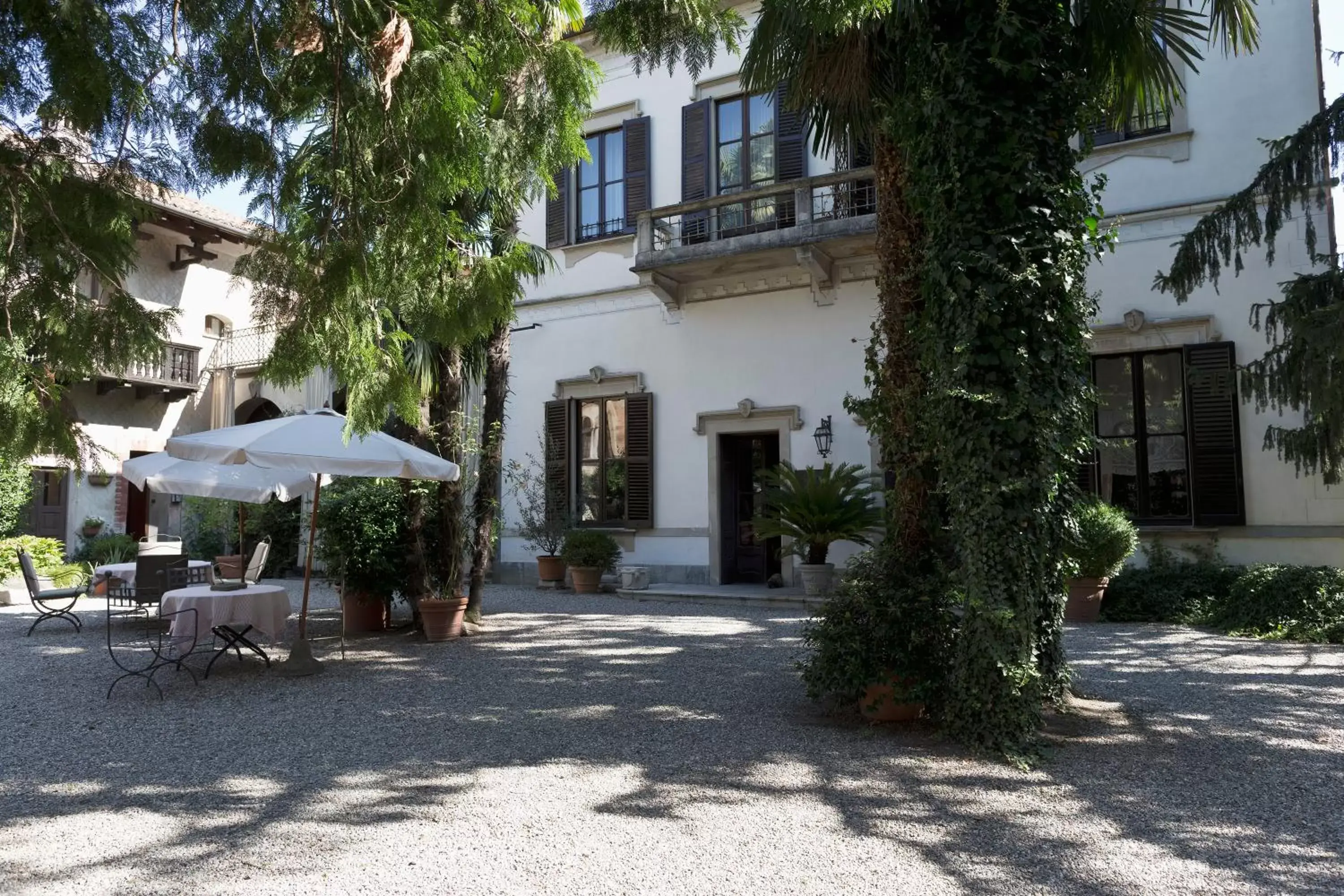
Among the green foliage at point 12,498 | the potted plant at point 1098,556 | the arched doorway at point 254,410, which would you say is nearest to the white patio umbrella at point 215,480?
the green foliage at point 12,498

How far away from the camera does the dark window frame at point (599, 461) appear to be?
14352 mm

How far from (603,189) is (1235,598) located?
10618 mm

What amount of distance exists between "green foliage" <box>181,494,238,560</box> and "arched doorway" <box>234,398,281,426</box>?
3.25 m

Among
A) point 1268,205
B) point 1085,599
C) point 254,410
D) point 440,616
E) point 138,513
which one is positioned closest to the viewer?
point 1268,205

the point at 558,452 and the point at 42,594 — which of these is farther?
the point at 558,452

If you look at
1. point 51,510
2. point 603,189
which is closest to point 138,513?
point 51,510

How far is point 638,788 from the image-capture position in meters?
4.44

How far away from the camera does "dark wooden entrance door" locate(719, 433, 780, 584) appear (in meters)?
13.7

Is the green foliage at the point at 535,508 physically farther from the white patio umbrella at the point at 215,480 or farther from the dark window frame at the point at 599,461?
the white patio umbrella at the point at 215,480

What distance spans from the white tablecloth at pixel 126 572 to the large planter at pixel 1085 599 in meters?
9.19

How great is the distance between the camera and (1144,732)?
5441 millimetres

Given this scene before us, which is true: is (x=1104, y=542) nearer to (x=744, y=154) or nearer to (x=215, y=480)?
(x=744, y=154)

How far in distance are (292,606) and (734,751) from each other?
9161mm

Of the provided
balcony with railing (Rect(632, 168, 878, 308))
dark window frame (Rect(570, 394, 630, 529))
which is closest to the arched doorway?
dark window frame (Rect(570, 394, 630, 529))
